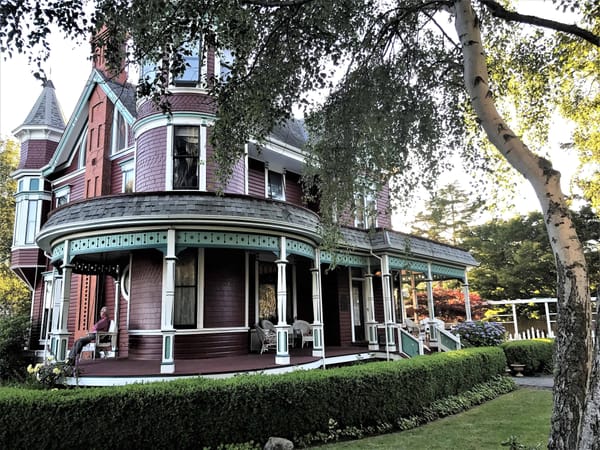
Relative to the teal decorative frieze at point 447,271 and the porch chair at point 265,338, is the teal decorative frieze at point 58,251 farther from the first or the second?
the teal decorative frieze at point 447,271

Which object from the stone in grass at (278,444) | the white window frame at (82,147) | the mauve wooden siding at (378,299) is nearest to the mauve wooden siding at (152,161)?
the white window frame at (82,147)

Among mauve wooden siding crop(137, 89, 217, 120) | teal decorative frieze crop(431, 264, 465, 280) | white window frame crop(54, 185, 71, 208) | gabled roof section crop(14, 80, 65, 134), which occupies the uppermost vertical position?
gabled roof section crop(14, 80, 65, 134)

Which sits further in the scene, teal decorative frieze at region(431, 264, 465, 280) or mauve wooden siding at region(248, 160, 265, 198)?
teal decorative frieze at region(431, 264, 465, 280)

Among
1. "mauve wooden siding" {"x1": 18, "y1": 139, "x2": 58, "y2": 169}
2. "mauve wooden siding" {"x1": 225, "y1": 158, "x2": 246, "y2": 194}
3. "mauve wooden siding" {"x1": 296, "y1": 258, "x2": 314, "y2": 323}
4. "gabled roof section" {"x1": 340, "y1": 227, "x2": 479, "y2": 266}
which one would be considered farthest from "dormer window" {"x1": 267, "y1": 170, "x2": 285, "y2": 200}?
"mauve wooden siding" {"x1": 18, "y1": 139, "x2": 58, "y2": 169}

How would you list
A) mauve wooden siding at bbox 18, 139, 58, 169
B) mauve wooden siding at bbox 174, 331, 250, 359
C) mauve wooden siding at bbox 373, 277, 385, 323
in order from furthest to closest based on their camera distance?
mauve wooden siding at bbox 18, 139, 58, 169, mauve wooden siding at bbox 373, 277, 385, 323, mauve wooden siding at bbox 174, 331, 250, 359

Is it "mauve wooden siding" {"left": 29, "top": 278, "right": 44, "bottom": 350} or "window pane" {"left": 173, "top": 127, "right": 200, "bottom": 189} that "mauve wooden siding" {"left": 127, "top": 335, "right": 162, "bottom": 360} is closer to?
"window pane" {"left": 173, "top": 127, "right": 200, "bottom": 189}

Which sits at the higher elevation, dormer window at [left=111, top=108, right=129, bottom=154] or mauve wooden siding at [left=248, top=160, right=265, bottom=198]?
dormer window at [left=111, top=108, right=129, bottom=154]

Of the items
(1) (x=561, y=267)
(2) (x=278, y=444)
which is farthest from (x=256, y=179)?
(1) (x=561, y=267)

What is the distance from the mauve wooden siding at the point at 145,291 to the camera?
11469 mm

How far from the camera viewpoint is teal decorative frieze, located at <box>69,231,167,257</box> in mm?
9570

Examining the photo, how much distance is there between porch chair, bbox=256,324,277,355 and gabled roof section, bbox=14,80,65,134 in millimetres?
15772

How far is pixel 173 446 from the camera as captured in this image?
6652 mm

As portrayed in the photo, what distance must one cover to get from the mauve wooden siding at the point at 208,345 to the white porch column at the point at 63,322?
8.39 feet

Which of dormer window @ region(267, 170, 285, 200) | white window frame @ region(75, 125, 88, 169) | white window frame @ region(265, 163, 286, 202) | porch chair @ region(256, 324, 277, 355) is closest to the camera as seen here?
porch chair @ region(256, 324, 277, 355)
